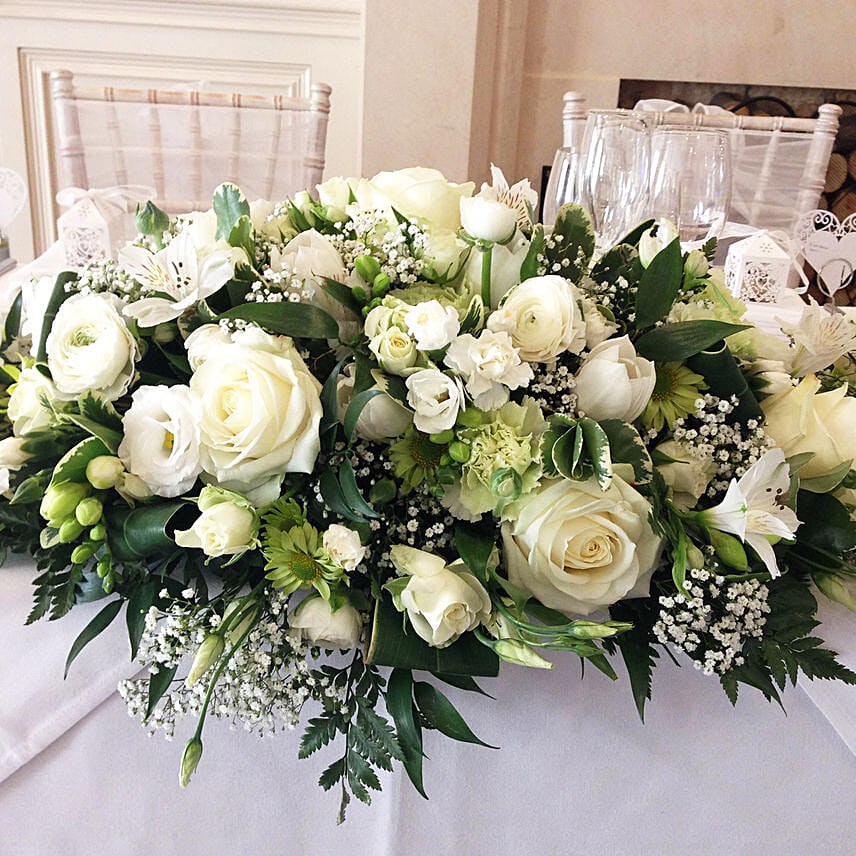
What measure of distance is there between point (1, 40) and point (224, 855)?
10.4ft

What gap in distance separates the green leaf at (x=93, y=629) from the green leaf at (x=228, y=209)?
258 mm

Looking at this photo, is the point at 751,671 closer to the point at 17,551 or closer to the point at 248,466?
the point at 248,466

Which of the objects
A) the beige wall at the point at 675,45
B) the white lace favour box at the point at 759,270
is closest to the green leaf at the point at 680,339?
the white lace favour box at the point at 759,270

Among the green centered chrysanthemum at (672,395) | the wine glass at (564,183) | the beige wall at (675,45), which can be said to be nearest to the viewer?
the green centered chrysanthemum at (672,395)

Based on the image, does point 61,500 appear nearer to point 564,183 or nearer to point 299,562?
point 299,562

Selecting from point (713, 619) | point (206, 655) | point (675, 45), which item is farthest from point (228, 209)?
point (675, 45)

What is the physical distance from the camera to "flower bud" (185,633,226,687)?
1.47 feet

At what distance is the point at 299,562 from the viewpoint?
477mm

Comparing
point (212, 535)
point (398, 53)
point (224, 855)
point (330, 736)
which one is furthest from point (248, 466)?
point (398, 53)

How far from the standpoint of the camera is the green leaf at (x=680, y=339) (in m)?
0.55

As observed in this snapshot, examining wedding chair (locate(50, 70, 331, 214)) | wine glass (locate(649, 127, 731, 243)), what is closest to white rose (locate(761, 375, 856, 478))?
wine glass (locate(649, 127, 731, 243))

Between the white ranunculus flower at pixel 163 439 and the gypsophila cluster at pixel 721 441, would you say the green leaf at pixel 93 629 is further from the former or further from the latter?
the gypsophila cluster at pixel 721 441

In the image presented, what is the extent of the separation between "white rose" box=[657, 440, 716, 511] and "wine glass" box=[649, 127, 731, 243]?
519mm

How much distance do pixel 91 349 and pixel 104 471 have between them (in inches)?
2.9
